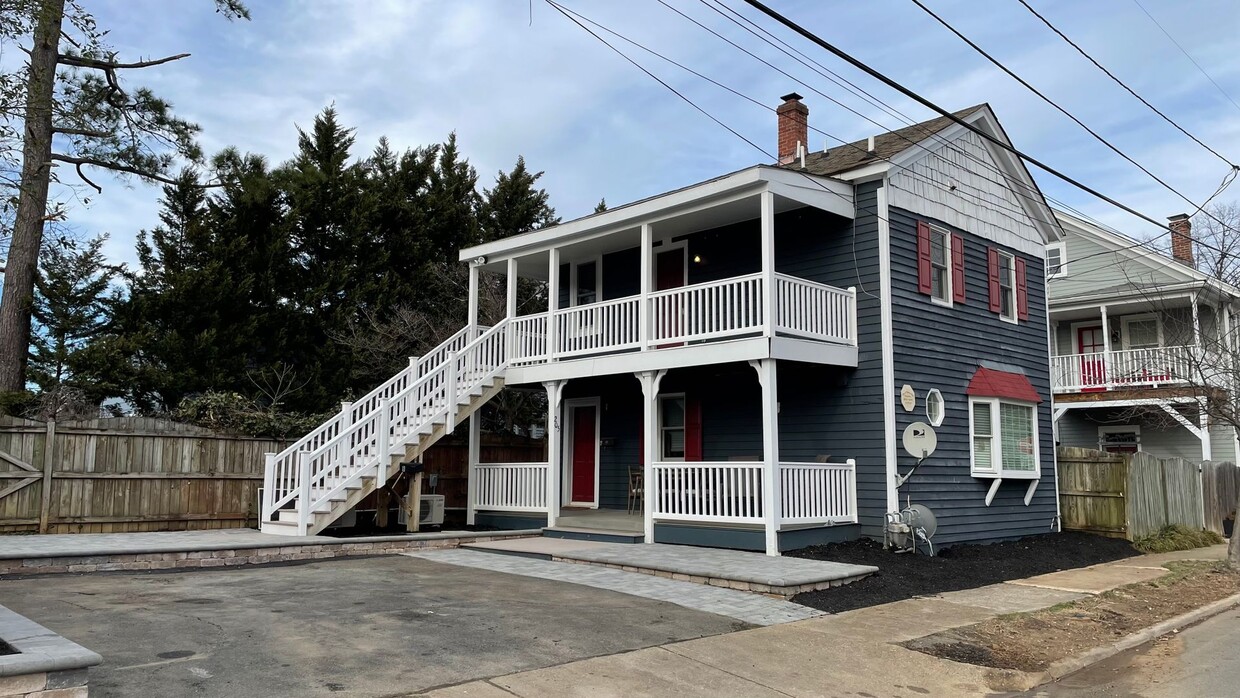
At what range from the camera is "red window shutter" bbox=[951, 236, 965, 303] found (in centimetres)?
1462

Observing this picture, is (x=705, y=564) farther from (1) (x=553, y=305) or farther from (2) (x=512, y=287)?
(2) (x=512, y=287)

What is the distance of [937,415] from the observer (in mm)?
13602

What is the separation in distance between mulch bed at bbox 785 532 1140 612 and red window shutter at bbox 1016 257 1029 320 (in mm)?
4138

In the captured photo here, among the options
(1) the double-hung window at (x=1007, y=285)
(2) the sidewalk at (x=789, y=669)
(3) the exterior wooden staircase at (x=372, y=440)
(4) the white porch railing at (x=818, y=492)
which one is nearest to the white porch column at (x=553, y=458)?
(3) the exterior wooden staircase at (x=372, y=440)

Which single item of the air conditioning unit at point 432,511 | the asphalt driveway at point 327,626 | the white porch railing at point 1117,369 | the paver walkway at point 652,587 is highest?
the white porch railing at point 1117,369

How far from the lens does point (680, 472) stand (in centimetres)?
1265

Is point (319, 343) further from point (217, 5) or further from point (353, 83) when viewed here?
point (217, 5)


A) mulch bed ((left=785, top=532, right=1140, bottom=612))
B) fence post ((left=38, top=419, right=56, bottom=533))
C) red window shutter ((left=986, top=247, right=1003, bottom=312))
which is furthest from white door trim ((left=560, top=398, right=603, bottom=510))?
fence post ((left=38, top=419, right=56, bottom=533))

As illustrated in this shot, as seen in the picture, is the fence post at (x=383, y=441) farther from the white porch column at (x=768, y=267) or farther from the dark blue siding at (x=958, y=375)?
the dark blue siding at (x=958, y=375)

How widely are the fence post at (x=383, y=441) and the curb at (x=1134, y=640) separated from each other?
9.34 metres

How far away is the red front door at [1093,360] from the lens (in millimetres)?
21839

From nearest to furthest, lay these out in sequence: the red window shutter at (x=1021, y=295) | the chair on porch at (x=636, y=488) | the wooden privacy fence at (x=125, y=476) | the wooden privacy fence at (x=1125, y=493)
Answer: the wooden privacy fence at (x=125, y=476)
the chair on porch at (x=636, y=488)
the wooden privacy fence at (x=1125, y=493)
the red window shutter at (x=1021, y=295)

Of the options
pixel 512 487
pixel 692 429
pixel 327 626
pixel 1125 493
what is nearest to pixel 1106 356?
pixel 1125 493

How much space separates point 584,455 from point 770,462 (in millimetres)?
6201
